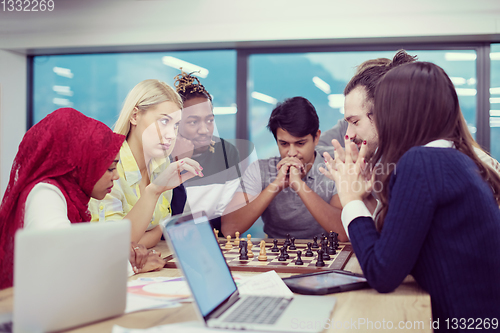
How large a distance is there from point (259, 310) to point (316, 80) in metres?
2.78

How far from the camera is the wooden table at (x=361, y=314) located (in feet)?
2.84

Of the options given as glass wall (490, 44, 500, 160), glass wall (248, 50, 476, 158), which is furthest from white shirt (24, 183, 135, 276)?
glass wall (490, 44, 500, 160)

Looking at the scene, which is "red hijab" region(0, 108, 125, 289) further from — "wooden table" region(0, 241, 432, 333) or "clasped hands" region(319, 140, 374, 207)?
"clasped hands" region(319, 140, 374, 207)

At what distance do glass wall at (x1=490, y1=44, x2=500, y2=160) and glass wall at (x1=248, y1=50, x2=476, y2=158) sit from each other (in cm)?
13

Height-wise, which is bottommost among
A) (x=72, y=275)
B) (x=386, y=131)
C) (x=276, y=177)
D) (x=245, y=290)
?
(x=245, y=290)

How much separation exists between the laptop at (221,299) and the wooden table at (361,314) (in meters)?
0.05

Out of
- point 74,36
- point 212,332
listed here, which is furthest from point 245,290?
point 74,36

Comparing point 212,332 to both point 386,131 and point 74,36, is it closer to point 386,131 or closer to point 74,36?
point 386,131

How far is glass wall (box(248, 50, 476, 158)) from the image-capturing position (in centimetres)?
322

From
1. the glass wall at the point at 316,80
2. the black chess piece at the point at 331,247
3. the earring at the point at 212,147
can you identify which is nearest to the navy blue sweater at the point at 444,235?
the black chess piece at the point at 331,247

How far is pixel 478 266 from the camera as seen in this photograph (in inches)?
39.9

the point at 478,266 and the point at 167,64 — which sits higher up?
the point at 167,64

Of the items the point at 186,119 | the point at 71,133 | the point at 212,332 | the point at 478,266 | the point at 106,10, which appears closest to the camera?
the point at 212,332

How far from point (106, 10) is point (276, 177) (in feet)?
7.17
